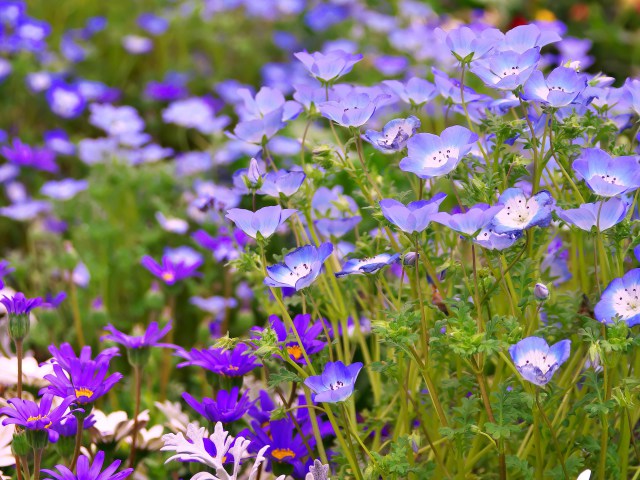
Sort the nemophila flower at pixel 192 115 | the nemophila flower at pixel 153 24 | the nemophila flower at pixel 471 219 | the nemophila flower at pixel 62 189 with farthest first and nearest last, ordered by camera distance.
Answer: the nemophila flower at pixel 153 24 → the nemophila flower at pixel 192 115 → the nemophila flower at pixel 62 189 → the nemophila flower at pixel 471 219

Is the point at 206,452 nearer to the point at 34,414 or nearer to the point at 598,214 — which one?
the point at 34,414

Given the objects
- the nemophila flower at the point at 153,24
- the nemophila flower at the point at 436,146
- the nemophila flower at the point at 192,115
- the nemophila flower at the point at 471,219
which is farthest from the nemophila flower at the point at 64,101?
the nemophila flower at the point at 471,219

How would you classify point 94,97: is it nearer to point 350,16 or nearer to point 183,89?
point 183,89

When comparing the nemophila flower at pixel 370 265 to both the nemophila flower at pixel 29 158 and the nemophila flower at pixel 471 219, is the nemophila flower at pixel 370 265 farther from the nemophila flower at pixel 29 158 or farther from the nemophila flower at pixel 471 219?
the nemophila flower at pixel 29 158

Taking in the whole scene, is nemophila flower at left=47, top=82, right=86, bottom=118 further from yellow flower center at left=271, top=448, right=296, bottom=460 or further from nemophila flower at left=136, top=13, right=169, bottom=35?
yellow flower center at left=271, top=448, right=296, bottom=460

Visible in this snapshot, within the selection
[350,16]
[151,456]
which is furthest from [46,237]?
[350,16]

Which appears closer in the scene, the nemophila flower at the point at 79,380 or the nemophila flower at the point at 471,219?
the nemophila flower at the point at 471,219

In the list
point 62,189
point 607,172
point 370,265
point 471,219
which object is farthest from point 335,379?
point 62,189
